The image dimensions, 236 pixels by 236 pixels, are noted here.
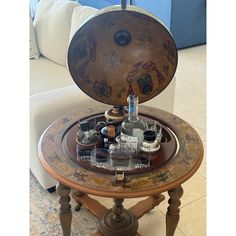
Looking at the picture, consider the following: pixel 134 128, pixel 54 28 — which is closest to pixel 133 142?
pixel 134 128

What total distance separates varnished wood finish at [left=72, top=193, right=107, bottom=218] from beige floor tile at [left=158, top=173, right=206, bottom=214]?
362mm

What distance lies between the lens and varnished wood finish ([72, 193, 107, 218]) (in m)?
1.50

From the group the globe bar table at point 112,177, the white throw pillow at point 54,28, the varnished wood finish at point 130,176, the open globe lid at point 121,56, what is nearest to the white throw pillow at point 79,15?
the white throw pillow at point 54,28

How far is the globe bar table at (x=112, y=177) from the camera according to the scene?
99cm

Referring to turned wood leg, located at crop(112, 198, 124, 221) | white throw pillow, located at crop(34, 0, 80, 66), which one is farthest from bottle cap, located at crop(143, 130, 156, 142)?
white throw pillow, located at crop(34, 0, 80, 66)

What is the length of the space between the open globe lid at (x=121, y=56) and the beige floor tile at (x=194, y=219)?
73cm

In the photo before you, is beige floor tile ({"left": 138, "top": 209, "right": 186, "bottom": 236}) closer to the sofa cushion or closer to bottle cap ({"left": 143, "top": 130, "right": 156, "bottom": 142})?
bottle cap ({"left": 143, "top": 130, "right": 156, "bottom": 142})

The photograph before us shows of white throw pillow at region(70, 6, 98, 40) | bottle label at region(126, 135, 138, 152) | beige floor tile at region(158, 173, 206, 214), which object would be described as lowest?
beige floor tile at region(158, 173, 206, 214)

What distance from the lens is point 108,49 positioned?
119cm

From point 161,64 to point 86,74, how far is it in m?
0.28

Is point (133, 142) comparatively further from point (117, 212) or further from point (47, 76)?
point (47, 76)
